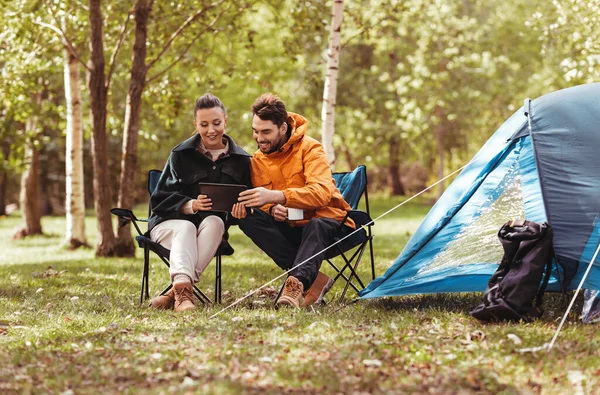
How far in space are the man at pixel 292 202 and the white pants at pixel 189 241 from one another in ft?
0.65

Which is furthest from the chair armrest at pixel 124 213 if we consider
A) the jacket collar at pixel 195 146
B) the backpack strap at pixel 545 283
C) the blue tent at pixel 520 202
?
the backpack strap at pixel 545 283

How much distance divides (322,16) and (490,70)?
11.8 m

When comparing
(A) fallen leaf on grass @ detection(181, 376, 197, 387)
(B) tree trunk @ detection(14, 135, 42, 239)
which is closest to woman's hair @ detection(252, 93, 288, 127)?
(A) fallen leaf on grass @ detection(181, 376, 197, 387)

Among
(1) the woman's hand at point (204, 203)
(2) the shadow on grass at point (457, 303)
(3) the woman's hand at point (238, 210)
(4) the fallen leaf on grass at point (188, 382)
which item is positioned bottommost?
(4) the fallen leaf on grass at point (188, 382)

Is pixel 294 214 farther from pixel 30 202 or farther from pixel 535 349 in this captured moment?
pixel 30 202

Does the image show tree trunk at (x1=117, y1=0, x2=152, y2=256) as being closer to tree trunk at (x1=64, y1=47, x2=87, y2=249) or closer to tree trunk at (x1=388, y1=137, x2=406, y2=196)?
tree trunk at (x1=64, y1=47, x2=87, y2=249)

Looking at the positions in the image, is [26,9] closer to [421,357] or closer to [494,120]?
[421,357]

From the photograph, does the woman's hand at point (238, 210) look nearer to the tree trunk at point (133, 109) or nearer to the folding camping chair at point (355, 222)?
the folding camping chair at point (355, 222)

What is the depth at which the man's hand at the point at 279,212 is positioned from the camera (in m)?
4.92

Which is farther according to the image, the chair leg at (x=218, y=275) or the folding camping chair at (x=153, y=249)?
the chair leg at (x=218, y=275)

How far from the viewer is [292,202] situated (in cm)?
492

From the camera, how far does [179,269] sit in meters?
4.86

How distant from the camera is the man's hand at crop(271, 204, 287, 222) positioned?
4922mm

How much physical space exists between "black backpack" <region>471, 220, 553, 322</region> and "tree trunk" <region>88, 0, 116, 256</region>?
5.63 metres
